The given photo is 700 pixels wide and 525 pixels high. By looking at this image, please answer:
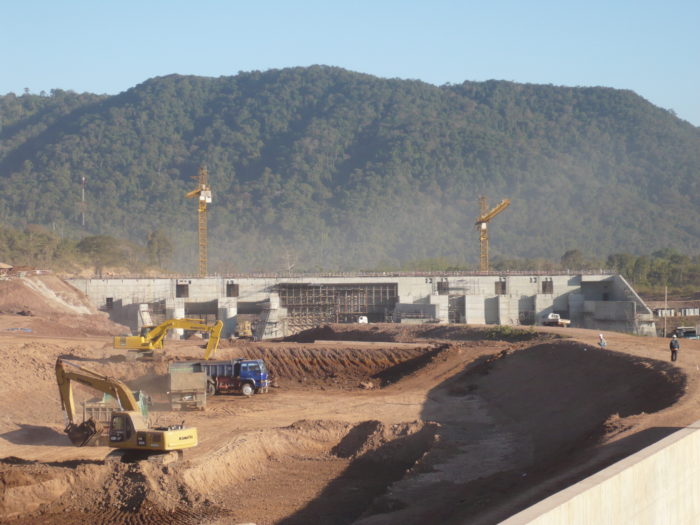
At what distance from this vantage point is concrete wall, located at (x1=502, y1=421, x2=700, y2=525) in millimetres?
12727

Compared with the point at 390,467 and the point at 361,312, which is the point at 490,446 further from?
the point at 361,312

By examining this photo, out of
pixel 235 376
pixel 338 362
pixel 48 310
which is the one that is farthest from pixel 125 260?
pixel 235 376

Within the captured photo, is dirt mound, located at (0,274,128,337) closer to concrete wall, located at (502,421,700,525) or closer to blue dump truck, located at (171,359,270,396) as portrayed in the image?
blue dump truck, located at (171,359,270,396)

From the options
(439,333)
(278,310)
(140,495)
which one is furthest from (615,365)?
(278,310)

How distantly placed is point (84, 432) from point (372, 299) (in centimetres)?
6367

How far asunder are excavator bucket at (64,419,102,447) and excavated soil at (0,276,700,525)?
1.63 feet

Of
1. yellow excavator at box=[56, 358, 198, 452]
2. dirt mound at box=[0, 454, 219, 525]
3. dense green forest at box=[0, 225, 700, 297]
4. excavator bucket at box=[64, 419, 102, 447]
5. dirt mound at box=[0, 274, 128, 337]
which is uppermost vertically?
dense green forest at box=[0, 225, 700, 297]

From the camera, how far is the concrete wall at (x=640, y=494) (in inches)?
501

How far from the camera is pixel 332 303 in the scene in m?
91.9

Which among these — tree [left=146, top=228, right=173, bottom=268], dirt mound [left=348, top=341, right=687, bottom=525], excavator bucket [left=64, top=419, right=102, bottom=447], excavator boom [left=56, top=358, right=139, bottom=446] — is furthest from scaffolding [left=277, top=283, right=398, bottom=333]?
tree [left=146, top=228, right=173, bottom=268]

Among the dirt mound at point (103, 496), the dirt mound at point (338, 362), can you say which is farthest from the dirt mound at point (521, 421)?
the dirt mound at point (338, 362)

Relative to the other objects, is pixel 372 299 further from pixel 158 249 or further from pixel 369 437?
pixel 158 249

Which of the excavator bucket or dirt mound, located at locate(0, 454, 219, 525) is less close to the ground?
the excavator bucket

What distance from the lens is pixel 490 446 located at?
29.5 m
